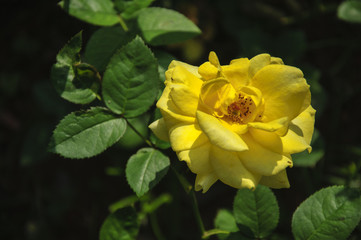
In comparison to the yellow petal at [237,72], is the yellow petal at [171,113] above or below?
below

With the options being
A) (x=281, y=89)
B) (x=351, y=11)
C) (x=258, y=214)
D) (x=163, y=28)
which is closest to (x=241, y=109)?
(x=281, y=89)

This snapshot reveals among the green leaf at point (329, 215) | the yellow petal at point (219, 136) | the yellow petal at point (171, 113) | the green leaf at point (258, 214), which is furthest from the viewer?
the green leaf at point (258, 214)

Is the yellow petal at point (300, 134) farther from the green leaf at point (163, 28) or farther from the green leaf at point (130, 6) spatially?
the green leaf at point (130, 6)

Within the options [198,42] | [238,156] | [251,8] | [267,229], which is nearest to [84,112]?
Result: [238,156]

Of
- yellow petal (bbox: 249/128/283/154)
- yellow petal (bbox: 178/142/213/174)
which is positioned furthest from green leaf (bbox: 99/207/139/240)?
yellow petal (bbox: 249/128/283/154)

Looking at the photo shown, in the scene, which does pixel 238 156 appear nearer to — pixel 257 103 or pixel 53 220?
pixel 257 103

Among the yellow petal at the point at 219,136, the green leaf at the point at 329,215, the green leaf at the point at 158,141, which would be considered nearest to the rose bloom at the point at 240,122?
the yellow petal at the point at 219,136

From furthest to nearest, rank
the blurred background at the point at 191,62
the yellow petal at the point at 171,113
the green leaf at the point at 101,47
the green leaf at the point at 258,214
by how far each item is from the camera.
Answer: the blurred background at the point at 191,62 → the green leaf at the point at 101,47 → the green leaf at the point at 258,214 → the yellow petal at the point at 171,113
